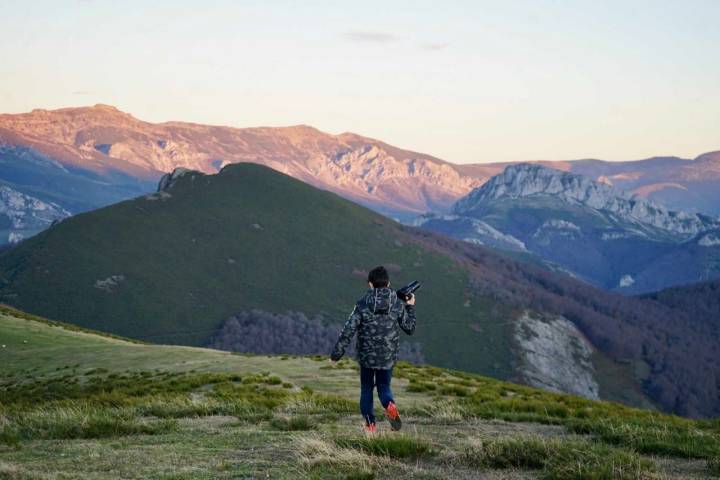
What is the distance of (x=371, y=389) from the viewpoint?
1831 centimetres

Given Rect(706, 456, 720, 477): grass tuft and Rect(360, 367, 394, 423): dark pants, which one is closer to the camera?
Rect(706, 456, 720, 477): grass tuft

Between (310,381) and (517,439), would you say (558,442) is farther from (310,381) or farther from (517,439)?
(310,381)

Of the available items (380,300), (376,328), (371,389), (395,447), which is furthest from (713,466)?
(380,300)

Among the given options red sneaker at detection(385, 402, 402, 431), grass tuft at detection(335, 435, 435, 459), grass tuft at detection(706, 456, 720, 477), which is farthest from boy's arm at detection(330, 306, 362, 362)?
grass tuft at detection(706, 456, 720, 477)

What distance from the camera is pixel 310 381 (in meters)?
36.8

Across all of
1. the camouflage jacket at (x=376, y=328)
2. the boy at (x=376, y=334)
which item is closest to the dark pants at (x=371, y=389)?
the boy at (x=376, y=334)

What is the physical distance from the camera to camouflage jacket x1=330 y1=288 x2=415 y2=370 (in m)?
18.1

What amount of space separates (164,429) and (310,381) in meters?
18.6

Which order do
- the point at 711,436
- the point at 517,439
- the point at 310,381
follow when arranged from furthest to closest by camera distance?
the point at 310,381 < the point at 711,436 < the point at 517,439

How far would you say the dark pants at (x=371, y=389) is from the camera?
59.3 ft

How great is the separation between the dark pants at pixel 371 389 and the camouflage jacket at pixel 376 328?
9.9 inches

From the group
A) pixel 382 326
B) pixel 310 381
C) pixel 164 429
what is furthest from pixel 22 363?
pixel 382 326

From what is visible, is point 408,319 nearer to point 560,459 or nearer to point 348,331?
point 348,331

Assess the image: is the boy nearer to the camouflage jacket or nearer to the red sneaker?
the camouflage jacket
